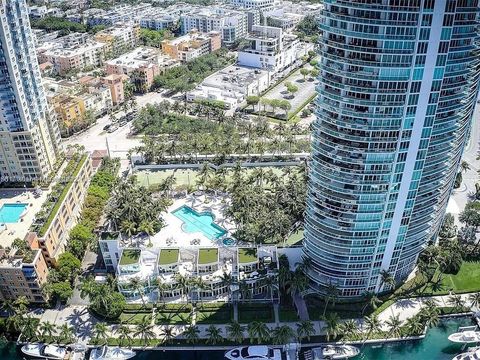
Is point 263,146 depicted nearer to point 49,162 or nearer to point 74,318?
point 49,162

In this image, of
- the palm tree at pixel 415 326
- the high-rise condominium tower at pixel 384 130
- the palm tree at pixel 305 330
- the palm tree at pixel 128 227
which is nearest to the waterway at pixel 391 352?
the palm tree at pixel 415 326

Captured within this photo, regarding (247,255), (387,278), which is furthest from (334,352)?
(247,255)

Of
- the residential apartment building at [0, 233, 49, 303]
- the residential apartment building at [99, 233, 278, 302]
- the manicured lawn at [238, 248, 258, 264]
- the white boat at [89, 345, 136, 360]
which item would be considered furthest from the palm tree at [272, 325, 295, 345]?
the residential apartment building at [0, 233, 49, 303]

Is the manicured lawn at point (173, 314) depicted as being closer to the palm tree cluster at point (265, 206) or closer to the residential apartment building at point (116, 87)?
the palm tree cluster at point (265, 206)

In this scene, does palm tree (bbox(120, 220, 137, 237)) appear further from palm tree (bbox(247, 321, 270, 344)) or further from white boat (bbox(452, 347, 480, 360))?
white boat (bbox(452, 347, 480, 360))

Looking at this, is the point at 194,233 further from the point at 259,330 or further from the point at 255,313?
the point at 259,330

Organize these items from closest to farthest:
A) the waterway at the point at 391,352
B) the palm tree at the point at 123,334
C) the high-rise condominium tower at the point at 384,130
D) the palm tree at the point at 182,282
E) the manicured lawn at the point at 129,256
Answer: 1. the high-rise condominium tower at the point at 384,130
2. the palm tree at the point at 123,334
3. the waterway at the point at 391,352
4. the palm tree at the point at 182,282
5. the manicured lawn at the point at 129,256

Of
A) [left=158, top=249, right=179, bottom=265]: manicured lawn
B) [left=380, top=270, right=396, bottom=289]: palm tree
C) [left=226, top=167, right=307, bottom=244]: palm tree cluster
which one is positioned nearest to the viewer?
[left=380, top=270, right=396, bottom=289]: palm tree

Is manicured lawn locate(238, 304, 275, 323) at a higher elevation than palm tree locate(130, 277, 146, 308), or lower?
lower
